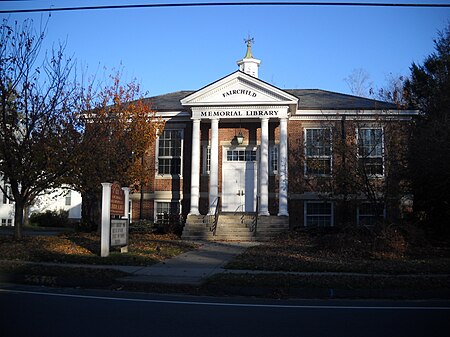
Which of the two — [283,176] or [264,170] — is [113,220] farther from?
[283,176]

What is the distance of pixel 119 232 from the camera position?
48.7 feet

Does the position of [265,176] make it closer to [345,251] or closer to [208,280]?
[345,251]

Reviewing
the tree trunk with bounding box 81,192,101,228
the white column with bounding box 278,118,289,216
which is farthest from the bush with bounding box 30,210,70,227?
the white column with bounding box 278,118,289,216

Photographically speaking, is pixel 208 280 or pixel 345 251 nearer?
pixel 208 280

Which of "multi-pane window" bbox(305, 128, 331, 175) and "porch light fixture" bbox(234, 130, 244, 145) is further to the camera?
"porch light fixture" bbox(234, 130, 244, 145)

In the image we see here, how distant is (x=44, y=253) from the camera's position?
46.0ft

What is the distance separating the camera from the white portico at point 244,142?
71.0 ft

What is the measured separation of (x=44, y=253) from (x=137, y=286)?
4.96m

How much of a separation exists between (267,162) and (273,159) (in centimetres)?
181

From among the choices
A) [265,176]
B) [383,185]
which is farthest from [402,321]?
[265,176]

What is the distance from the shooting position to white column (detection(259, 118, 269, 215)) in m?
21.4

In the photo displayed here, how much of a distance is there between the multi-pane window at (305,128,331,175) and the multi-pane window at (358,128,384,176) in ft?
4.60

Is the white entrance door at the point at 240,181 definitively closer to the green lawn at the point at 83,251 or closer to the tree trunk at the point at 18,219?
the green lawn at the point at 83,251

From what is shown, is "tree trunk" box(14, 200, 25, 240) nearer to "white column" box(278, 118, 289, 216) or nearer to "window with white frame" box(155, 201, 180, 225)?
"window with white frame" box(155, 201, 180, 225)
